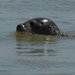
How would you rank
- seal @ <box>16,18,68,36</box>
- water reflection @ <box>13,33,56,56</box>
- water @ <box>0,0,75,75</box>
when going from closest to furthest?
1. water @ <box>0,0,75,75</box>
2. water reflection @ <box>13,33,56,56</box>
3. seal @ <box>16,18,68,36</box>

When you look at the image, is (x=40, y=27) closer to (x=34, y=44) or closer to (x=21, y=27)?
(x=21, y=27)

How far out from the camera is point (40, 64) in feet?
30.2

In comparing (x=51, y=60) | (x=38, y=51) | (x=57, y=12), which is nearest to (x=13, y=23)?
(x=57, y=12)

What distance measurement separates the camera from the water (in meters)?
8.80

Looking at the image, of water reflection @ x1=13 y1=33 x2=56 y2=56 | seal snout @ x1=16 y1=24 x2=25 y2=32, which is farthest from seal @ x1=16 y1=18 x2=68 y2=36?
water reflection @ x1=13 y1=33 x2=56 y2=56

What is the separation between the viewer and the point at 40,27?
13547 mm

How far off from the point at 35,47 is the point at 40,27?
2.29 metres

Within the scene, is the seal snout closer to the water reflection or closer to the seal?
the seal

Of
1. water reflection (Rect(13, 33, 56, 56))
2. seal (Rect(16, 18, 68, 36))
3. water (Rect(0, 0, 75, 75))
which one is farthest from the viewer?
seal (Rect(16, 18, 68, 36))

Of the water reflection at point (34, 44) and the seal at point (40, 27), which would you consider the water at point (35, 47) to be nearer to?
the water reflection at point (34, 44)

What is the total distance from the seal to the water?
0.18 m

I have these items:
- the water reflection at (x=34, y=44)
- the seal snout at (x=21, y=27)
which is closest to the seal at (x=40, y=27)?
the seal snout at (x=21, y=27)

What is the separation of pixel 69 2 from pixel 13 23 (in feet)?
24.4

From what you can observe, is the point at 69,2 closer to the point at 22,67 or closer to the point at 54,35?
the point at 54,35
